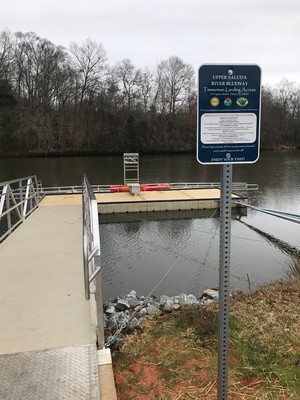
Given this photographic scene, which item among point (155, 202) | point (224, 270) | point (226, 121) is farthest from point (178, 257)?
point (226, 121)

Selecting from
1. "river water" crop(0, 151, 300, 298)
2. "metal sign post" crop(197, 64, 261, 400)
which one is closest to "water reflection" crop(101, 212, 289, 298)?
"river water" crop(0, 151, 300, 298)

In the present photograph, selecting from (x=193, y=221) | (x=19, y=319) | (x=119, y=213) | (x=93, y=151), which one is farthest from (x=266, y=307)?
(x=93, y=151)

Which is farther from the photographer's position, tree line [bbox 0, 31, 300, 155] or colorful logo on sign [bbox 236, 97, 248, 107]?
tree line [bbox 0, 31, 300, 155]

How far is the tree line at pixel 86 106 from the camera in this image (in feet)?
166

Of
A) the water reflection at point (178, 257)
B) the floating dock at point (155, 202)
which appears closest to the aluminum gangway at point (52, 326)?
the water reflection at point (178, 257)

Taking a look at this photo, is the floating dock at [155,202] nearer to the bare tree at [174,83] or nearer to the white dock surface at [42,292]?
the white dock surface at [42,292]

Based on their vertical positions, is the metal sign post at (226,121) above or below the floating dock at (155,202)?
above

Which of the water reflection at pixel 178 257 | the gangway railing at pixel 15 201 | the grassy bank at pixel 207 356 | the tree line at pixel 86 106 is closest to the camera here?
the grassy bank at pixel 207 356

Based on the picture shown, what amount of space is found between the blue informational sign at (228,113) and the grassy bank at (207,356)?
1778 millimetres

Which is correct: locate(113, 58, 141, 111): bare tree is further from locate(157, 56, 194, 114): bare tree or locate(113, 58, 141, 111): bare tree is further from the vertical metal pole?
the vertical metal pole

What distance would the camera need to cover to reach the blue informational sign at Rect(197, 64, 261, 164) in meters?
1.77

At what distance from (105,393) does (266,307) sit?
2309 millimetres

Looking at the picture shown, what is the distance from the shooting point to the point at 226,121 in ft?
5.96

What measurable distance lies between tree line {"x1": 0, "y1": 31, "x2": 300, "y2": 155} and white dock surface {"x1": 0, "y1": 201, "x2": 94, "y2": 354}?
148ft
